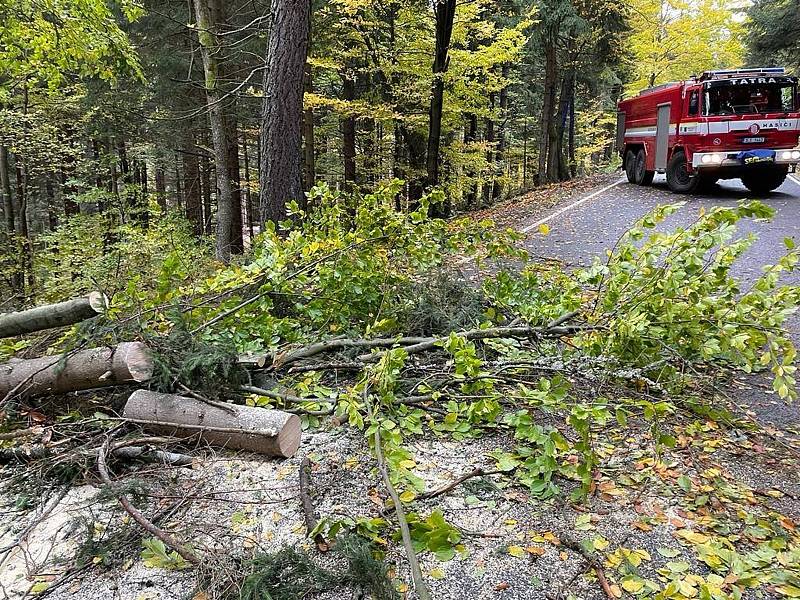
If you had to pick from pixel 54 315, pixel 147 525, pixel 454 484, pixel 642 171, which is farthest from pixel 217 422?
pixel 642 171

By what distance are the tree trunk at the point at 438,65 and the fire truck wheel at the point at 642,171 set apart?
6.74 metres

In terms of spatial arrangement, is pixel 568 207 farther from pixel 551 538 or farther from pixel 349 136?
pixel 551 538

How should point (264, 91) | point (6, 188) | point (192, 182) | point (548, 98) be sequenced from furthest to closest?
1. point (548, 98)
2. point (6, 188)
3. point (192, 182)
4. point (264, 91)

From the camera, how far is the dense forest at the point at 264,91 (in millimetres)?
8672

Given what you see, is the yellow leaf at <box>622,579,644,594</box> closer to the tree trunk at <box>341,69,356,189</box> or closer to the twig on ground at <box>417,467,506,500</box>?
the twig on ground at <box>417,467,506,500</box>

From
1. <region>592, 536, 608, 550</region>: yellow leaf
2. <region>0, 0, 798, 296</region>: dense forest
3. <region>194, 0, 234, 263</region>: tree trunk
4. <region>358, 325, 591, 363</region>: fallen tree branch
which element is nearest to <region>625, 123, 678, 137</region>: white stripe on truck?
<region>0, 0, 798, 296</region>: dense forest

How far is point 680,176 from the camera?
13930 millimetres

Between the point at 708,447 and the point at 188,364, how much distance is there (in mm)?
3376

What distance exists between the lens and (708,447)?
3.37 meters

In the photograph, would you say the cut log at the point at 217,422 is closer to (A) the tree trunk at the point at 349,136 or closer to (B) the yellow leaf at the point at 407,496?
(B) the yellow leaf at the point at 407,496

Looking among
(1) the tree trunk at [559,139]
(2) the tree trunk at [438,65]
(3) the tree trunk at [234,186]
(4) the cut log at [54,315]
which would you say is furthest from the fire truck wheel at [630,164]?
(4) the cut log at [54,315]

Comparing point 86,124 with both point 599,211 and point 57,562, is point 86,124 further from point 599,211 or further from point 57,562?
point 57,562

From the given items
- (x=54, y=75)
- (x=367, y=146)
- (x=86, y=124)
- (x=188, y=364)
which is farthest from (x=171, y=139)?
(x=188, y=364)

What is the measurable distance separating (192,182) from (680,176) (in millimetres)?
13947
